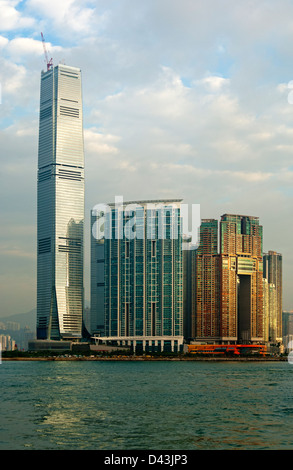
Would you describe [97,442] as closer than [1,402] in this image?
Yes

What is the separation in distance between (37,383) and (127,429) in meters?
56.8

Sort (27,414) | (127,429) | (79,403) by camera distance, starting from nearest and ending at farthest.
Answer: (127,429) < (27,414) < (79,403)

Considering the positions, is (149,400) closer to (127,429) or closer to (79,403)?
(79,403)

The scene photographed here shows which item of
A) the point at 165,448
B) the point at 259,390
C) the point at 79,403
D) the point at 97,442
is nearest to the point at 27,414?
the point at 79,403

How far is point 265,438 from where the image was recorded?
1928 inches

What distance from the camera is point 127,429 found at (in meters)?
52.3
